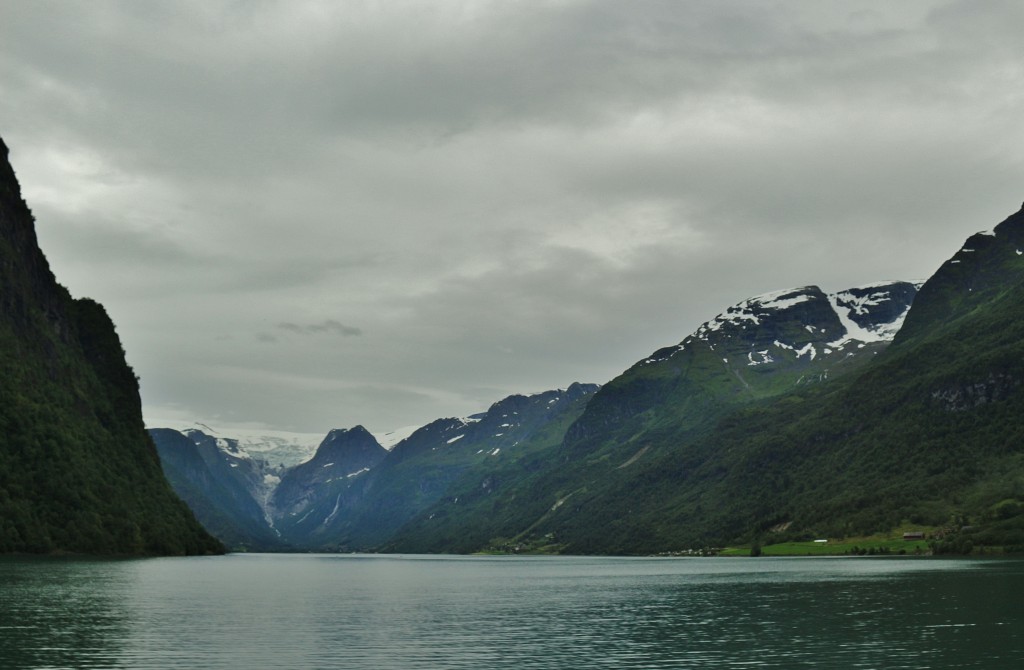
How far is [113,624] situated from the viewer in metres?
93.4

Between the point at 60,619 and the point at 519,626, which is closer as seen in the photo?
the point at 60,619

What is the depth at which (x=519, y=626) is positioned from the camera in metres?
99.1

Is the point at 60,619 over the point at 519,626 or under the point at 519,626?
over

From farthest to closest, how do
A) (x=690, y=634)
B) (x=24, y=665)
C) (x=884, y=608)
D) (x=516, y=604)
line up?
(x=516, y=604)
(x=884, y=608)
(x=690, y=634)
(x=24, y=665)

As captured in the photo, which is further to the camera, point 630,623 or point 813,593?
point 813,593

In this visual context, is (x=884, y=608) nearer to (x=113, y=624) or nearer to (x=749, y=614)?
(x=749, y=614)

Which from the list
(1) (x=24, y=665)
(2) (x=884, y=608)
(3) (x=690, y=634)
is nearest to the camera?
(1) (x=24, y=665)

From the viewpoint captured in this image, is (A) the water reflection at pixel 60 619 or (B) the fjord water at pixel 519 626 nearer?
(A) the water reflection at pixel 60 619

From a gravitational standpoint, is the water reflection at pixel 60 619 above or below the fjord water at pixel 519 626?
above

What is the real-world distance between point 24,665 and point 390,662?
982 inches

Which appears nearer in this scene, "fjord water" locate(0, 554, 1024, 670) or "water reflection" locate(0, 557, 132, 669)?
"water reflection" locate(0, 557, 132, 669)

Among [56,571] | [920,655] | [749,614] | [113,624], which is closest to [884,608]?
[749,614]

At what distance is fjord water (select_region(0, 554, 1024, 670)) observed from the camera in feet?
236

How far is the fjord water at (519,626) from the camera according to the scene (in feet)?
236
